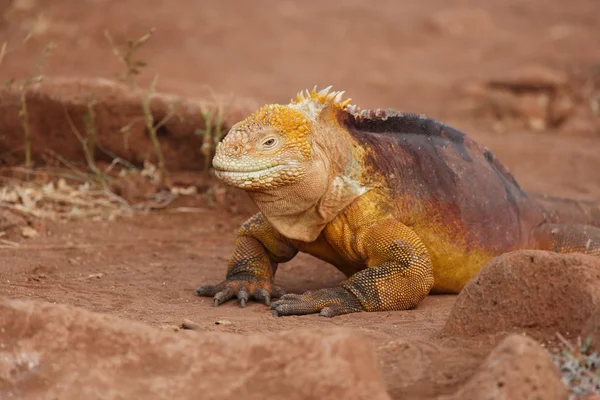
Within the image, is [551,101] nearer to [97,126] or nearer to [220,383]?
[97,126]

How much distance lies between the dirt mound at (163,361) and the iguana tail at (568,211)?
Answer: 4.13 metres

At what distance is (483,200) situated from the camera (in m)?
7.29

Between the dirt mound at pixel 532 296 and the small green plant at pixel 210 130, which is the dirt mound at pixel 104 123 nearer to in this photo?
the small green plant at pixel 210 130

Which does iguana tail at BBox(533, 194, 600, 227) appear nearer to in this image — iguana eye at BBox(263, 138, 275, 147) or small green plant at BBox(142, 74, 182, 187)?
iguana eye at BBox(263, 138, 275, 147)

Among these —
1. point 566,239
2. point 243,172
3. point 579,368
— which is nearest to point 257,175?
point 243,172

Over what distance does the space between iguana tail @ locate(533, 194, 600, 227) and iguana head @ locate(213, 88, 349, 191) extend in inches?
101

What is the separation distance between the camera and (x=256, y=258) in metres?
7.09

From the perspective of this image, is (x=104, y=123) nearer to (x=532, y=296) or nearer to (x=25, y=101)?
(x=25, y=101)

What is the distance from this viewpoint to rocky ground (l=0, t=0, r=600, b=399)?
4340 millimetres

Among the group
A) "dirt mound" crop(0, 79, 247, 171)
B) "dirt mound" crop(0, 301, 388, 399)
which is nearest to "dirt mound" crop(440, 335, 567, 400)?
"dirt mound" crop(0, 301, 388, 399)

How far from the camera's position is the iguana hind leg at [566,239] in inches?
301

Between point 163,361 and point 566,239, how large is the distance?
4.36 m

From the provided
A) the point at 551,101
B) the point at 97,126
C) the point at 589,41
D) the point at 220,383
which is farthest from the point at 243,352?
the point at 589,41

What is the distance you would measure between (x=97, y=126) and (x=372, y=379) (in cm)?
644
